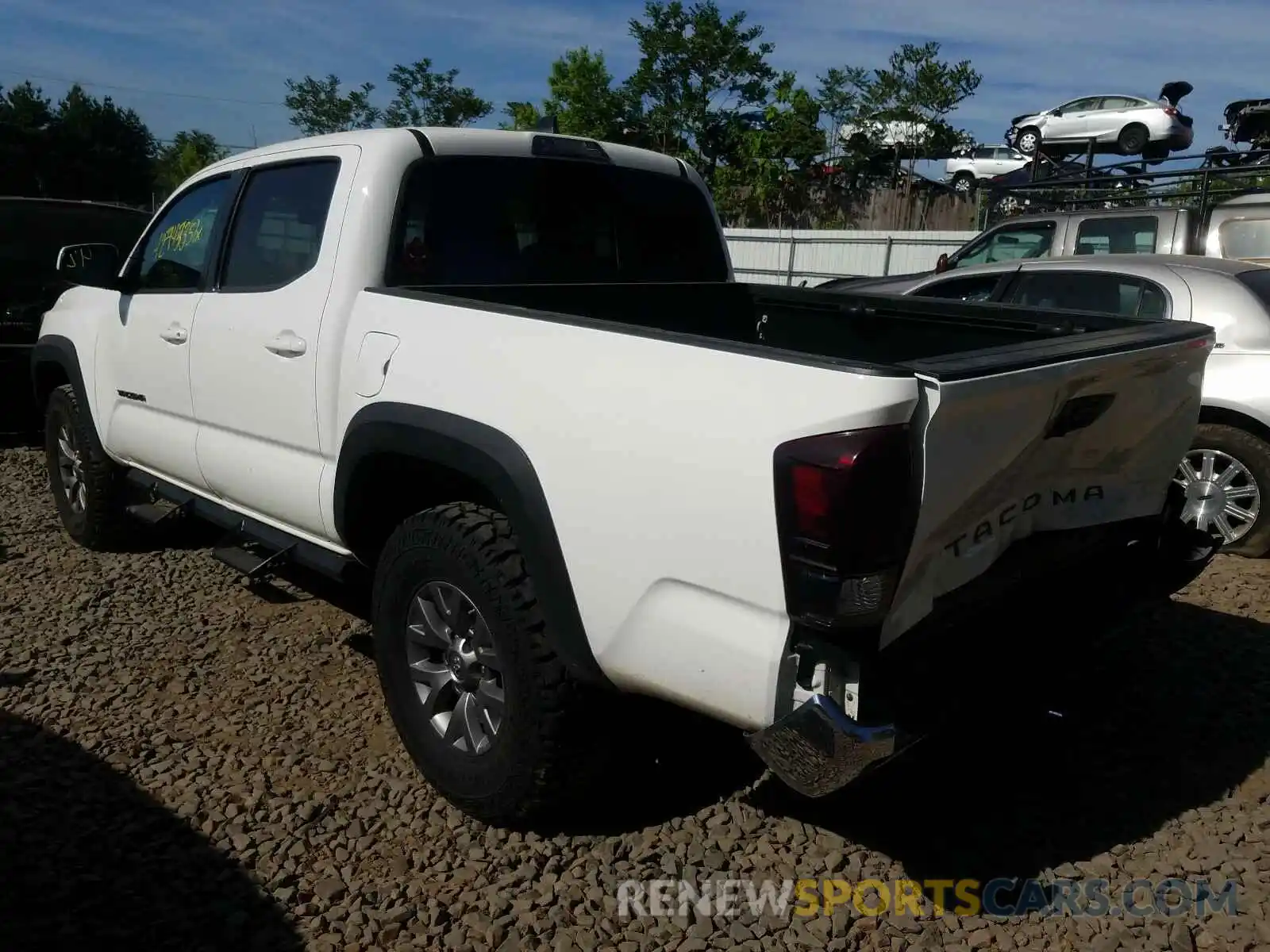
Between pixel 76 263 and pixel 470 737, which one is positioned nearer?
pixel 470 737

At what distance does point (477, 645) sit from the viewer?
2.84m

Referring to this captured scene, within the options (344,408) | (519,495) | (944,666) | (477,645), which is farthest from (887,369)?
(344,408)

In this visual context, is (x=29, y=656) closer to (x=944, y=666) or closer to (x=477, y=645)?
(x=477, y=645)

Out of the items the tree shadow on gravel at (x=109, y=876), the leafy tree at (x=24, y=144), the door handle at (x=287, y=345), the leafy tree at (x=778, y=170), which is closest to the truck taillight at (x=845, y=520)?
the tree shadow on gravel at (x=109, y=876)

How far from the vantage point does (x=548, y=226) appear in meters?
3.80

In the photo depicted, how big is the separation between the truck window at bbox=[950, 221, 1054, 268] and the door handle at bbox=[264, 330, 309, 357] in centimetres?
682

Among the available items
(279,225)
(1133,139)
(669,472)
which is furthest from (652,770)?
(1133,139)

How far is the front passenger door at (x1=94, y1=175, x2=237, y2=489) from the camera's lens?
412 cm

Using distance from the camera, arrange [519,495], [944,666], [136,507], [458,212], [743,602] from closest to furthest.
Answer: [743,602]
[944,666]
[519,495]
[458,212]
[136,507]

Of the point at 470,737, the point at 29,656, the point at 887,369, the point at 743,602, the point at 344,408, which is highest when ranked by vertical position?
the point at 887,369

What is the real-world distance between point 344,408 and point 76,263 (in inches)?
105

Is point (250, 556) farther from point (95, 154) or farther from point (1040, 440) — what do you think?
point (95, 154)

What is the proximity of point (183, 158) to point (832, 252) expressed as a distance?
3872cm

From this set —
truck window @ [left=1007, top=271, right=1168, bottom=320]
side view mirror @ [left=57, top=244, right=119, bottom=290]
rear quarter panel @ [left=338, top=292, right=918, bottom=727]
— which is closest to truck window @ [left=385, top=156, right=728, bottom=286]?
rear quarter panel @ [left=338, top=292, right=918, bottom=727]
